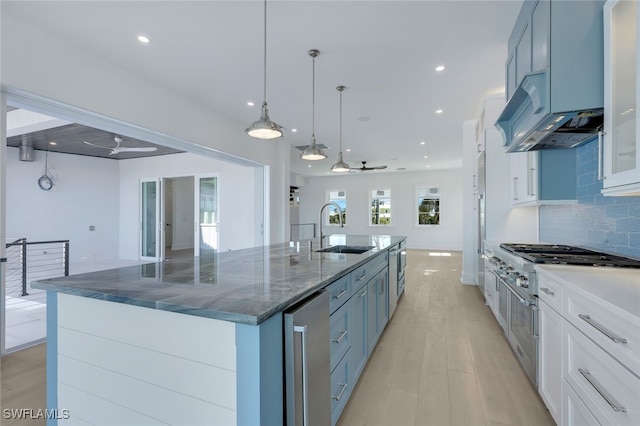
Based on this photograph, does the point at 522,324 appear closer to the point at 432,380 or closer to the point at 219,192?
the point at 432,380

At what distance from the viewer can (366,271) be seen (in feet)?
7.47

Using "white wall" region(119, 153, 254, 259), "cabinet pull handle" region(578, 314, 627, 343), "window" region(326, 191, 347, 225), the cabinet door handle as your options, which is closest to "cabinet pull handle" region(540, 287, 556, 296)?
"cabinet pull handle" region(578, 314, 627, 343)

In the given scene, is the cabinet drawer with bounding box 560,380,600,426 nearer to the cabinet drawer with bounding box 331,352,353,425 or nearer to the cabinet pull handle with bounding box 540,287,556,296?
the cabinet pull handle with bounding box 540,287,556,296

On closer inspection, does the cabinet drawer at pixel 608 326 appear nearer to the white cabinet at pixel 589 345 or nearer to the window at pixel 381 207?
the white cabinet at pixel 589 345

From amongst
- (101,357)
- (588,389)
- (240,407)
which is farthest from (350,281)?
(101,357)

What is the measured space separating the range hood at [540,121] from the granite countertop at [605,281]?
964mm

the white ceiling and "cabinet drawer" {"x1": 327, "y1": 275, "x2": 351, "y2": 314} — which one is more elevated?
the white ceiling

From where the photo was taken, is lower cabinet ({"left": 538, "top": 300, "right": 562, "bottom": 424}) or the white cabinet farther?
lower cabinet ({"left": 538, "top": 300, "right": 562, "bottom": 424})

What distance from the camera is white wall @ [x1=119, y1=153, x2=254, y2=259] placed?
6.48 m

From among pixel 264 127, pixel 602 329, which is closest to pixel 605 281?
pixel 602 329

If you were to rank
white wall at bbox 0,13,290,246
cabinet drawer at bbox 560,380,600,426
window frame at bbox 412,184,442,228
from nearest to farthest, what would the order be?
cabinet drawer at bbox 560,380,600,426, white wall at bbox 0,13,290,246, window frame at bbox 412,184,442,228

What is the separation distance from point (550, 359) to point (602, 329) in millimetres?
716

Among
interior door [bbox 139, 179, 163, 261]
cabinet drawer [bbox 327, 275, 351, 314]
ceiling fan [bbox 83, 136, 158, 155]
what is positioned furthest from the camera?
interior door [bbox 139, 179, 163, 261]

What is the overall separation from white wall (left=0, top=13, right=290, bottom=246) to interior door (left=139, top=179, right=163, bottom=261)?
3641mm
